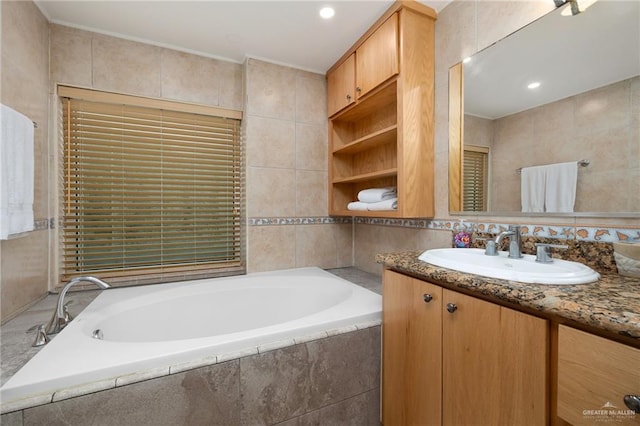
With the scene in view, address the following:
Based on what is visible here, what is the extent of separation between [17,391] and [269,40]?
86.7 inches

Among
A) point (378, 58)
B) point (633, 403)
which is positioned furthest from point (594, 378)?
point (378, 58)

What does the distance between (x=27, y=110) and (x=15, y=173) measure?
539mm

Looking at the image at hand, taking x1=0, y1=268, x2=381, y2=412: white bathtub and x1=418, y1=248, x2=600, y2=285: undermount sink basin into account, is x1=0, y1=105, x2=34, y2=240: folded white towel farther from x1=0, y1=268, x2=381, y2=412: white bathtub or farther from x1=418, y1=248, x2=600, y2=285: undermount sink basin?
x1=418, y1=248, x2=600, y2=285: undermount sink basin

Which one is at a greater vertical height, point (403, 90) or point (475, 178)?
point (403, 90)

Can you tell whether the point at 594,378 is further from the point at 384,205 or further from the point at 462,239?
the point at 384,205

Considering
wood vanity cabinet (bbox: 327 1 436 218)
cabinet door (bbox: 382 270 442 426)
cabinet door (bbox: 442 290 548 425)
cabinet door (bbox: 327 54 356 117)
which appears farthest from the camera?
cabinet door (bbox: 327 54 356 117)

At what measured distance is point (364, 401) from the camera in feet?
4.37

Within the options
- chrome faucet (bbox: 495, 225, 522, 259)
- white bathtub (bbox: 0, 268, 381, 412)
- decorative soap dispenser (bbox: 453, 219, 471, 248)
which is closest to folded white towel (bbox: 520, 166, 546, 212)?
chrome faucet (bbox: 495, 225, 522, 259)

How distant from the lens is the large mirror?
0.98 m

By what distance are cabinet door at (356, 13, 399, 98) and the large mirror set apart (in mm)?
367

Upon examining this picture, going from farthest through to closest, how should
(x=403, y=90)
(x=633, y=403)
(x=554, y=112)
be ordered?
(x=403, y=90) < (x=554, y=112) < (x=633, y=403)

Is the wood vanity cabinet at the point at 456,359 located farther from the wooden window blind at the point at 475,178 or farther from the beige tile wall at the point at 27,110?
the beige tile wall at the point at 27,110

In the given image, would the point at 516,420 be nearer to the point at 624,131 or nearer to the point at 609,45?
the point at 624,131

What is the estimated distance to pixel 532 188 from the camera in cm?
123
